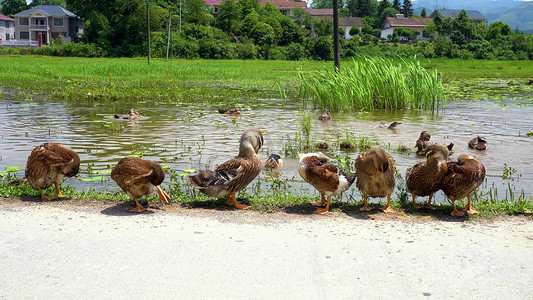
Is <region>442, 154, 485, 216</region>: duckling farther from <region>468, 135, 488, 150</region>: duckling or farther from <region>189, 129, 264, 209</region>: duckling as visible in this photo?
<region>468, 135, 488, 150</region>: duckling

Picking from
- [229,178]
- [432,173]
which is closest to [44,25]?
[229,178]

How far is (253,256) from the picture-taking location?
14.4ft

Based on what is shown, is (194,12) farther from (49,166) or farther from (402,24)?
(49,166)

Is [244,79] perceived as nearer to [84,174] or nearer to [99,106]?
[99,106]

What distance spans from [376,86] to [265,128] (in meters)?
4.92

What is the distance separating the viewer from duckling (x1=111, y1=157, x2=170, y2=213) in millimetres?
5707

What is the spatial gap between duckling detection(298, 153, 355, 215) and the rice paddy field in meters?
0.31

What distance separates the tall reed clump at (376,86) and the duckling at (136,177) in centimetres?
1109

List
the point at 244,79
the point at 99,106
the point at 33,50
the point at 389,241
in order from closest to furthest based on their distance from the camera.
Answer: the point at 389,241 < the point at 99,106 < the point at 244,79 < the point at 33,50

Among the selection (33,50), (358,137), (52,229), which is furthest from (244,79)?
(33,50)

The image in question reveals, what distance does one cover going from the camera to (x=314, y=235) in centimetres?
493

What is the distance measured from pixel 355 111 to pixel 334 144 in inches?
250

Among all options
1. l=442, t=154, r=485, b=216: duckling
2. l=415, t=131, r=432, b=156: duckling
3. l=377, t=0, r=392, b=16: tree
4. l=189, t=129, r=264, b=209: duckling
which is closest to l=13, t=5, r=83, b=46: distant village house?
l=377, t=0, r=392, b=16: tree

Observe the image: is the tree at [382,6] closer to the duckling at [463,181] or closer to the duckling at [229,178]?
the duckling at [463,181]
